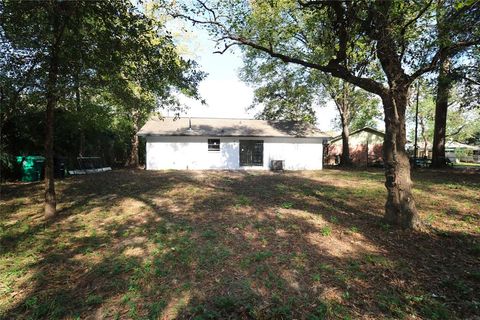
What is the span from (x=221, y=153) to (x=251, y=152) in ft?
6.99

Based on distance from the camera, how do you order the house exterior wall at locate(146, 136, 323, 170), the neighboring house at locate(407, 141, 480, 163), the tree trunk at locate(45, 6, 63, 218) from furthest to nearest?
1. the neighboring house at locate(407, 141, 480, 163)
2. the house exterior wall at locate(146, 136, 323, 170)
3. the tree trunk at locate(45, 6, 63, 218)

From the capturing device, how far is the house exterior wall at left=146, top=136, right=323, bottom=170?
59.3 ft

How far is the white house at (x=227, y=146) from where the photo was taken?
18094mm

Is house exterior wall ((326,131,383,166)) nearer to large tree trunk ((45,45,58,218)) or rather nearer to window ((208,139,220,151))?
window ((208,139,220,151))

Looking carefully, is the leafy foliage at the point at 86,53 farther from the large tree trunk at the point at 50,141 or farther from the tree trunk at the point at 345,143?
the tree trunk at the point at 345,143

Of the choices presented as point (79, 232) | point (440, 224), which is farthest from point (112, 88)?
point (440, 224)

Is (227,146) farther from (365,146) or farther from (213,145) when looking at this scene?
(365,146)

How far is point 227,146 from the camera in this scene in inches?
737

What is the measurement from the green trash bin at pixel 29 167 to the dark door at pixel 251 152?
37.3ft

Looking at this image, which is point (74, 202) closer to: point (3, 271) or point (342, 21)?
point (3, 271)

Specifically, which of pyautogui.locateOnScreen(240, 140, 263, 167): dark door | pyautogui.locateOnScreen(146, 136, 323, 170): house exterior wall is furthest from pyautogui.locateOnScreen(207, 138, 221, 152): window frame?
pyautogui.locateOnScreen(240, 140, 263, 167): dark door

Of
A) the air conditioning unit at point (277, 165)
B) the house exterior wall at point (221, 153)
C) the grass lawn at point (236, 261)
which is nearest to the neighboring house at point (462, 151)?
the house exterior wall at point (221, 153)

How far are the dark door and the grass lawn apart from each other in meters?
11.2

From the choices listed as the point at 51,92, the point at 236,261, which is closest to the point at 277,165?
the point at 51,92
